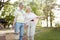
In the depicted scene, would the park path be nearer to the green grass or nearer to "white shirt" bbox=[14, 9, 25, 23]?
"white shirt" bbox=[14, 9, 25, 23]

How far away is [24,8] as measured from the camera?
6.23 ft

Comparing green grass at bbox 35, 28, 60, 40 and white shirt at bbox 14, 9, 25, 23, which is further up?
Result: white shirt at bbox 14, 9, 25, 23

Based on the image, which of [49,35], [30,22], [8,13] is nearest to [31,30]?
[30,22]

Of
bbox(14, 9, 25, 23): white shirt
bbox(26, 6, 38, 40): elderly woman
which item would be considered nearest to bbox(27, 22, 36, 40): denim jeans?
bbox(26, 6, 38, 40): elderly woman

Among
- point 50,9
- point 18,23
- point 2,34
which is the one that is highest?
point 50,9

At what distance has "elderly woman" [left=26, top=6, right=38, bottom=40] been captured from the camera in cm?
190

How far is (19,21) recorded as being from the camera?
6.18 feet

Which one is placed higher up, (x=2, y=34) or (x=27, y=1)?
(x=27, y=1)

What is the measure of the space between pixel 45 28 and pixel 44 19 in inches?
4.1

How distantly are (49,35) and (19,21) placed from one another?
375mm

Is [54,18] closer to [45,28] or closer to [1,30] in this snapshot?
[45,28]

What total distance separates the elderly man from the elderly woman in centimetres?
6

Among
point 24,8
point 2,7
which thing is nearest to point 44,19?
point 24,8

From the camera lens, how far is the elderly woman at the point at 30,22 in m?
1.90
